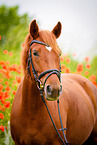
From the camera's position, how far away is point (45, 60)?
2.20 m

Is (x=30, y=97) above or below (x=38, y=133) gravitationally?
above

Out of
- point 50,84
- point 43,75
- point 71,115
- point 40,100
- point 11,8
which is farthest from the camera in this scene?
point 11,8

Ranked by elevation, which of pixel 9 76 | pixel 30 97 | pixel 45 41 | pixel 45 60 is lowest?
pixel 30 97

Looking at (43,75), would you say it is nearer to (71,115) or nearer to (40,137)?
(40,137)

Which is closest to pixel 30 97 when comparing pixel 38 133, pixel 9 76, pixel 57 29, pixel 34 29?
pixel 38 133

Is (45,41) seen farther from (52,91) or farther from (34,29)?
(52,91)

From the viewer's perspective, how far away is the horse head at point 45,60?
6.79ft

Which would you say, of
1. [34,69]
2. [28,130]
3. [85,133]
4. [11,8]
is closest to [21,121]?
[28,130]

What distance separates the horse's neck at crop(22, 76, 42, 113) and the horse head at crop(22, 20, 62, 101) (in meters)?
0.13

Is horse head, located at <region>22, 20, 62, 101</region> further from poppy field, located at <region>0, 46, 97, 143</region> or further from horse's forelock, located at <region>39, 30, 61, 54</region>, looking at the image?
poppy field, located at <region>0, 46, 97, 143</region>

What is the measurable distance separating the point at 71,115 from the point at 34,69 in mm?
1216

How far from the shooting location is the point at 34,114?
2482 millimetres

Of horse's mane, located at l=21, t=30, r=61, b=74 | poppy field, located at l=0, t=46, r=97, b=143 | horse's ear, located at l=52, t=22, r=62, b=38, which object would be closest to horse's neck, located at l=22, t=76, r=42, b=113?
horse's mane, located at l=21, t=30, r=61, b=74

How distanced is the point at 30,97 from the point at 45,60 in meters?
0.66
